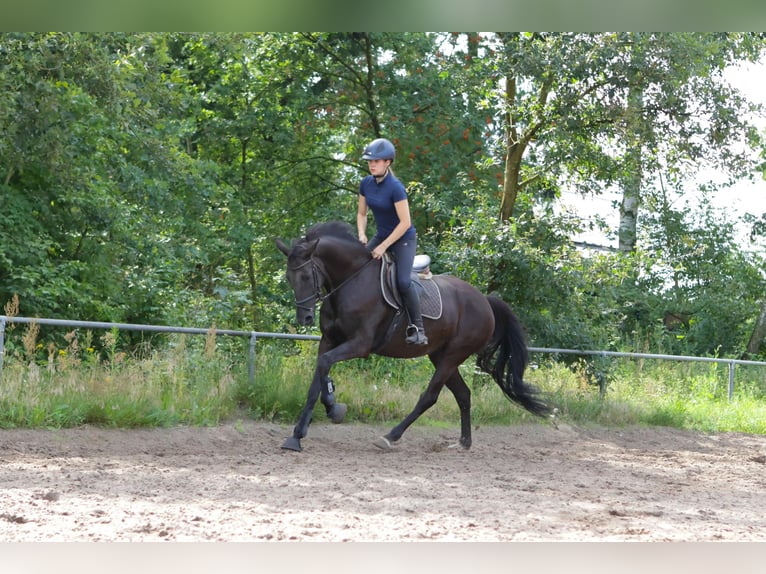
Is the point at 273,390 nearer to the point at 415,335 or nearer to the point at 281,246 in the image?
the point at 415,335

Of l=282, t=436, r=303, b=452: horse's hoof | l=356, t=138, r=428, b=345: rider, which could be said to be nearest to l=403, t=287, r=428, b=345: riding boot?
l=356, t=138, r=428, b=345: rider

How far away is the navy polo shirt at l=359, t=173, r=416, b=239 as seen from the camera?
32.2 ft

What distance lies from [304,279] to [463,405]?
9.60ft

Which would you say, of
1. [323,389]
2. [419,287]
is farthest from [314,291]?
[419,287]

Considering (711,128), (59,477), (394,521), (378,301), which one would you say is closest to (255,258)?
(711,128)

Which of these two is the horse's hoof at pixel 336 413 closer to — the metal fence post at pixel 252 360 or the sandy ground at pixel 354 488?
the sandy ground at pixel 354 488

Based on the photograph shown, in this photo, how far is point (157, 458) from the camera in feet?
29.4

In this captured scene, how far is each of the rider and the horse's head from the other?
68cm

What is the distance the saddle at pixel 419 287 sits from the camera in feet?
33.6

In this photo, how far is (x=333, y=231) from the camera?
33.3 feet

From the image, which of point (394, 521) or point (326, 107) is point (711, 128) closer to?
point (326, 107)

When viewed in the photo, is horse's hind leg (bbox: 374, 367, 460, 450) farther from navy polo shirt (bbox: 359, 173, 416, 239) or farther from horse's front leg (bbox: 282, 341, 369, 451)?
navy polo shirt (bbox: 359, 173, 416, 239)

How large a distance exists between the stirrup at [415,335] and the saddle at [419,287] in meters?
0.26

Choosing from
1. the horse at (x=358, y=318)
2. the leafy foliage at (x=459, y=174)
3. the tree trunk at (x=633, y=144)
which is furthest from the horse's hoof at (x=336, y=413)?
the tree trunk at (x=633, y=144)
